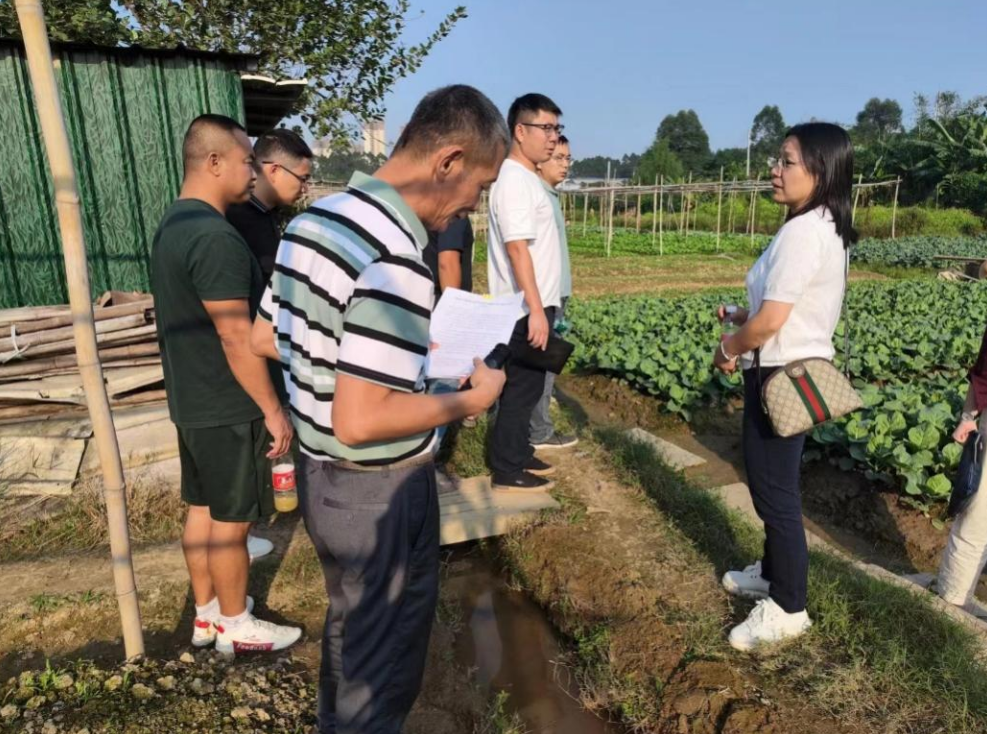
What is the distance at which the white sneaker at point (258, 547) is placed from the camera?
11.4ft

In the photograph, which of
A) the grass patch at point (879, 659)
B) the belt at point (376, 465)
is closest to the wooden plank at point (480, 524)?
the grass patch at point (879, 659)

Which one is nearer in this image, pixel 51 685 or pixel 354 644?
pixel 354 644

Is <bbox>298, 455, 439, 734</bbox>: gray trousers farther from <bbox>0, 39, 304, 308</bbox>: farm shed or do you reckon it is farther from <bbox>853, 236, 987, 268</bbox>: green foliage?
<bbox>853, 236, 987, 268</bbox>: green foliage

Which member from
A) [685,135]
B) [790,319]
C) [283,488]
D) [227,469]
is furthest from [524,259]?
[685,135]

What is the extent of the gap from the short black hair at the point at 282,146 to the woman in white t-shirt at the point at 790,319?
229 cm

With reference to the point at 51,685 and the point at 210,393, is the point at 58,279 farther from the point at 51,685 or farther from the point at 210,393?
the point at 51,685

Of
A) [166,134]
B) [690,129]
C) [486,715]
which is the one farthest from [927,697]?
[690,129]

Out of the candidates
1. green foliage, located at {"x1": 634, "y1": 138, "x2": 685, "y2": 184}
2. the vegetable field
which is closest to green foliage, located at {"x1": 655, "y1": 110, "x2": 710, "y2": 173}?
green foliage, located at {"x1": 634, "y1": 138, "x2": 685, "y2": 184}

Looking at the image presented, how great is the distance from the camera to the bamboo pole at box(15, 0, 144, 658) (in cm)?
194

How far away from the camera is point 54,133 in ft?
6.56

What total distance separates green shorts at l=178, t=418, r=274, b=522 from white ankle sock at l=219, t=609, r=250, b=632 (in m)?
0.44

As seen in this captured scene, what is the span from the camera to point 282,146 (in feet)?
11.1

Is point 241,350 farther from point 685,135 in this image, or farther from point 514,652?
point 685,135

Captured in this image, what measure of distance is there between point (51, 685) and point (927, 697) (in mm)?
3040
